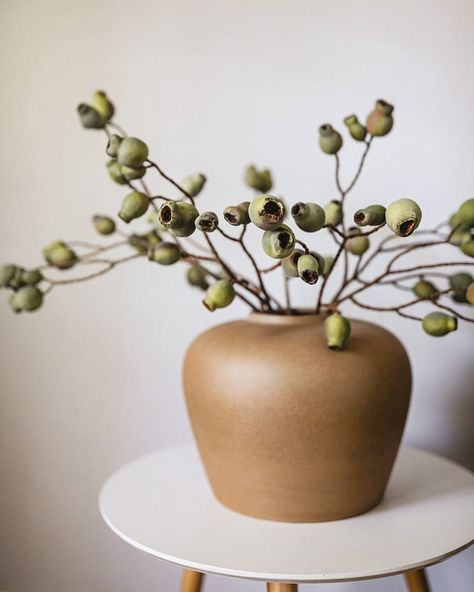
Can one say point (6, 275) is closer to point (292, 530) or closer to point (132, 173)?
point (132, 173)

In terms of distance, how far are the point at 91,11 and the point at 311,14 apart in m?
0.36

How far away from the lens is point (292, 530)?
678 mm

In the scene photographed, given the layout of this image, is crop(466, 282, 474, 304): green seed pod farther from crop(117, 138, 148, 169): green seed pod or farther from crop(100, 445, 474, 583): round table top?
crop(117, 138, 148, 169): green seed pod

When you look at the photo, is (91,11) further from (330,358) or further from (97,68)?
(330,358)

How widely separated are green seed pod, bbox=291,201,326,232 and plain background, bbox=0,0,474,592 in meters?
0.46

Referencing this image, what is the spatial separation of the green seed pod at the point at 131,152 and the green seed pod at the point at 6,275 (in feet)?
0.75

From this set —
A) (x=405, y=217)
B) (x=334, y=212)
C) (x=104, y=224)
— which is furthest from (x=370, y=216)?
(x=104, y=224)

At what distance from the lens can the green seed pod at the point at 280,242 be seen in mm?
571

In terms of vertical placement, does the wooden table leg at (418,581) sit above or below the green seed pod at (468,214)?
below

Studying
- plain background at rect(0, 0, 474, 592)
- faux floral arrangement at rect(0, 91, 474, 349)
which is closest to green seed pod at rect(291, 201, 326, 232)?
faux floral arrangement at rect(0, 91, 474, 349)

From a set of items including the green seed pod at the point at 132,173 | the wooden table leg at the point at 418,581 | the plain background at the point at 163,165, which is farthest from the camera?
the plain background at the point at 163,165

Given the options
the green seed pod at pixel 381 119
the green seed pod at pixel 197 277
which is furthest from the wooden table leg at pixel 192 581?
the green seed pod at pixel 381 119

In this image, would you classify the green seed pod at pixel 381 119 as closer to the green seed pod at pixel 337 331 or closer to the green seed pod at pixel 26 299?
the green seed pod at pixel 337 331

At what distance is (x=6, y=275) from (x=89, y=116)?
0.68ft
